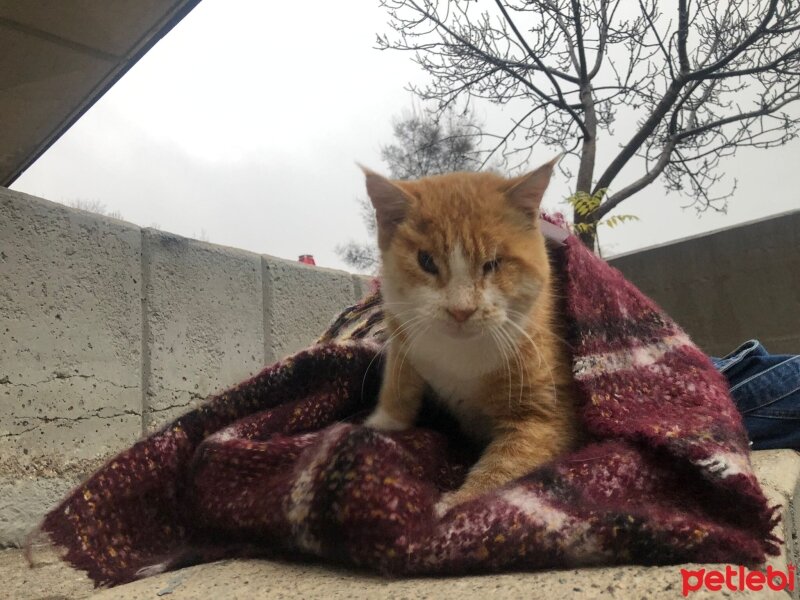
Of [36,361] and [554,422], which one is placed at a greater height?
→ [36,361]

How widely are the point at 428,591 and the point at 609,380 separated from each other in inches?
21.9

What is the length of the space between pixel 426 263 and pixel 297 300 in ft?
5.18

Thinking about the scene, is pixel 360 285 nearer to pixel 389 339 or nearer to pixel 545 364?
pixel 389 339

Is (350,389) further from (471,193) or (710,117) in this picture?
(710,117)

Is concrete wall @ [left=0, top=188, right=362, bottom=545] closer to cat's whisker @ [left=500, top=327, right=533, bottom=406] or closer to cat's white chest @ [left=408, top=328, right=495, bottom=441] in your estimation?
cat's white chest @ [left=408, top=328, right=495, bottom=441]

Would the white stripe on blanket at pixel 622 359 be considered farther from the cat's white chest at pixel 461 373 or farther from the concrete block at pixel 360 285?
the concrete block at pixel 360 285

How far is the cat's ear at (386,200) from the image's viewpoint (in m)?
1.12

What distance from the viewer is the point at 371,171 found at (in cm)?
112

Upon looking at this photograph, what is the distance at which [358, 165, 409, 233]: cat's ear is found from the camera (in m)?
1.12

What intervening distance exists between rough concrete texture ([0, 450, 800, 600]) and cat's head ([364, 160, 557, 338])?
428mm

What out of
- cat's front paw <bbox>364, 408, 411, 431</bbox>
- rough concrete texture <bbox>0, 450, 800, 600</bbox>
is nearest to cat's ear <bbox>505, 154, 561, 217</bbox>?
cat's front paw <bbox>364, 408, 411, 431</bbox>

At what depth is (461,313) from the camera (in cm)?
98

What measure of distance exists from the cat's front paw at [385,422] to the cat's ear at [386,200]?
387mm

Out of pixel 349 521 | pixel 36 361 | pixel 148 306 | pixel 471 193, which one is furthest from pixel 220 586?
pixel 148 306
